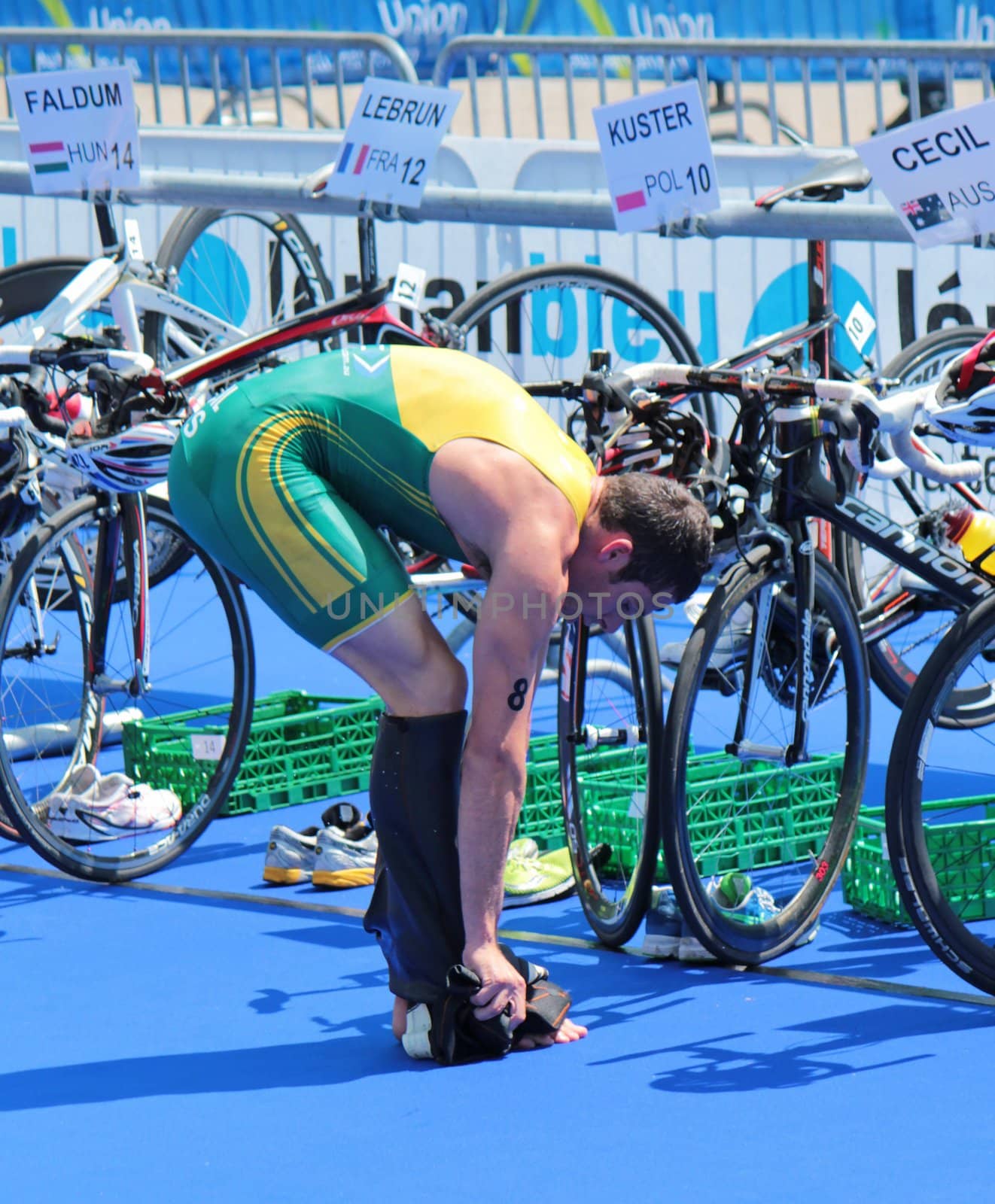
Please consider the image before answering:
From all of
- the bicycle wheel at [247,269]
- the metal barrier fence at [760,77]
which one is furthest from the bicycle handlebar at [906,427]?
the bicycle wheel at [247,269]

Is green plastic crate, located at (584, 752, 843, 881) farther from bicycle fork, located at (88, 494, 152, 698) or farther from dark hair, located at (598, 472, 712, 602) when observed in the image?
bicycle fork, located at (88, 494, 152, 698)

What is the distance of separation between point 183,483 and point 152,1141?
135 centimetres

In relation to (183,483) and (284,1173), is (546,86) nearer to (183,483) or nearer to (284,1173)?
(183,483)

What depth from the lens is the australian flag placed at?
4.25 metres

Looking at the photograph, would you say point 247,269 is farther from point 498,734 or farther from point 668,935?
point 498,734

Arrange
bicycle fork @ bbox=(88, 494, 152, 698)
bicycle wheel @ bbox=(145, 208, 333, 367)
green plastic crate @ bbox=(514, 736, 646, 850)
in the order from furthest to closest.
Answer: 1. bicycle wheel @ bbox=(145, 208, 333, 367)
2. green plastic crate @ bbox=(514, 736, 646, 850)
3. bicycle fork @ bbox=(88, 494, 152, 698)

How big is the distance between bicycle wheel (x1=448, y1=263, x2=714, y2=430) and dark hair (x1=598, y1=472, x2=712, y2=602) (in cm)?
266

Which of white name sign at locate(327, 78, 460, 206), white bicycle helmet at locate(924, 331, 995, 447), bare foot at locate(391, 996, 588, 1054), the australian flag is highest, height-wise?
white name sign at locate(327, 78, 460, 206)

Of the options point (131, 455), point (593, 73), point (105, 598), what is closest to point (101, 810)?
point (105, 598)

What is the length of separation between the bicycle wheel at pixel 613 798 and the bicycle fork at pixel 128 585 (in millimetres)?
1291

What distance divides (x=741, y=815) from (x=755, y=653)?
2.33 feet

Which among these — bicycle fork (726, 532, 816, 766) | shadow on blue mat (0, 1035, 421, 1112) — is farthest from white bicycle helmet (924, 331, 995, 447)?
shadow on blue mat (0, 1035, 421, 1112)

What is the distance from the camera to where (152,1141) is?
3391 millimetres

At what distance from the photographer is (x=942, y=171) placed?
421cm
